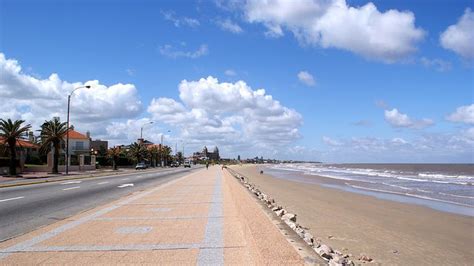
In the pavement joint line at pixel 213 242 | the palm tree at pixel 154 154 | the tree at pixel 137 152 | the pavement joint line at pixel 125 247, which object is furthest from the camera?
the palm tree at pixel 154 154

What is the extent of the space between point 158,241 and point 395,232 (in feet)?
34.9

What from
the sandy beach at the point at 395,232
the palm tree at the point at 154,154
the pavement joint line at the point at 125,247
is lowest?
the sandy beach at the point at 395,232

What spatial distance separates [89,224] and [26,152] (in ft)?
239

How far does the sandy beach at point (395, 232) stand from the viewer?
494 inches

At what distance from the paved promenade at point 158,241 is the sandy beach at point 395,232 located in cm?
307

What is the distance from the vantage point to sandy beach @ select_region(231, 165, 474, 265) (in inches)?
494

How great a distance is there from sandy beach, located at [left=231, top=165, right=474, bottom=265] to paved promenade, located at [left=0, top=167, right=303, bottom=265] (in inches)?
121

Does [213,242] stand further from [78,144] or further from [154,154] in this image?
[154,154]

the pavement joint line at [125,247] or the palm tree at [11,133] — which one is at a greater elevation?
the palm tree at [11,133]

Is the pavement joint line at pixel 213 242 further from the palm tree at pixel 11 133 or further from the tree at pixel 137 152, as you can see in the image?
the tree at pixel 137 152

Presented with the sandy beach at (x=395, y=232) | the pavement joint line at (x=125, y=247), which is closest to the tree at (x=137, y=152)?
the sandy beach at (x=395, y=232)

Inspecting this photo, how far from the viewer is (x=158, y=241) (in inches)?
353

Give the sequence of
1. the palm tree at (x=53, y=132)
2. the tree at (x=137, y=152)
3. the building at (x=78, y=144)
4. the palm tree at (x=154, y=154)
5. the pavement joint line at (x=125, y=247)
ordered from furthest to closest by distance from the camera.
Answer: the palm tree at (x=154, y=154), the tree at (x=137, y=152), the building at (x=78, y=144), the palm tree at (x=53, y=132), the pavement joint line at (x=125, y=247)

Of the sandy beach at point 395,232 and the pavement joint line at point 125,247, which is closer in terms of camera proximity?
the pavement joint line at point 125,247
